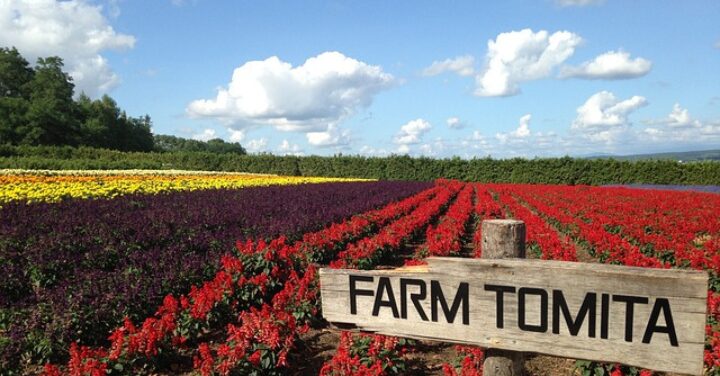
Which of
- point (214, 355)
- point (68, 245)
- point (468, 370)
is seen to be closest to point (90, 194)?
point (68, 245)

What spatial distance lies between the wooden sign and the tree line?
2836 inches

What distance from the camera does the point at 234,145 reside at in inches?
5408

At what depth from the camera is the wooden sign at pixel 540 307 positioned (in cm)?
156

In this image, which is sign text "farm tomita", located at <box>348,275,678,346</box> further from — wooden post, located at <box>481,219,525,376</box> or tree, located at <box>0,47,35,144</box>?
tree, located at <box>0,47,35,144</box>

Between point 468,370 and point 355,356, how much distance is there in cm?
117

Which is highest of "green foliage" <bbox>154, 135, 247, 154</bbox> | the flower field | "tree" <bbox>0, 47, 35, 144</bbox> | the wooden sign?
"tree" <bbox>0, 47, 35, 144</bbox>

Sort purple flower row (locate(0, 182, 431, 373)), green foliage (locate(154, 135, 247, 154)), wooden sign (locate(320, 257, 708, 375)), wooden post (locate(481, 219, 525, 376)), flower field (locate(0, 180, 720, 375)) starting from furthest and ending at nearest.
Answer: green foliage (locate(154, 135, 247, 154)) → purple flower row (locate(0, 182, 431, 373)) → flower field (locate(0, 180, 720, 375)) → wooden post (locate(481, 219, 525, 376)) → wooden sign (locate(320, 257, 708, 375))

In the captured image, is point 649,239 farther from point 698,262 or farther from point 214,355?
point 214,355

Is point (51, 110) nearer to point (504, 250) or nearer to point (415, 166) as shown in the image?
point (415, 166)

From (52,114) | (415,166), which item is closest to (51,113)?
(52,114)

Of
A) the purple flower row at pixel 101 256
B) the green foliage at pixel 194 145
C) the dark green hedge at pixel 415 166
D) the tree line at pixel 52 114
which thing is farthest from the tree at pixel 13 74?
the purple flower row at pixel 101 256

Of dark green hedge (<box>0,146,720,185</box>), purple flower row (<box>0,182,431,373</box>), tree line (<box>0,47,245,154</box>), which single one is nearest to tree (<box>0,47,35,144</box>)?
tree line (<box>0,47,245,154</box>)

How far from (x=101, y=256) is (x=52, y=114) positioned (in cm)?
6815

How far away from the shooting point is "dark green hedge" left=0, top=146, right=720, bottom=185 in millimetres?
35678
